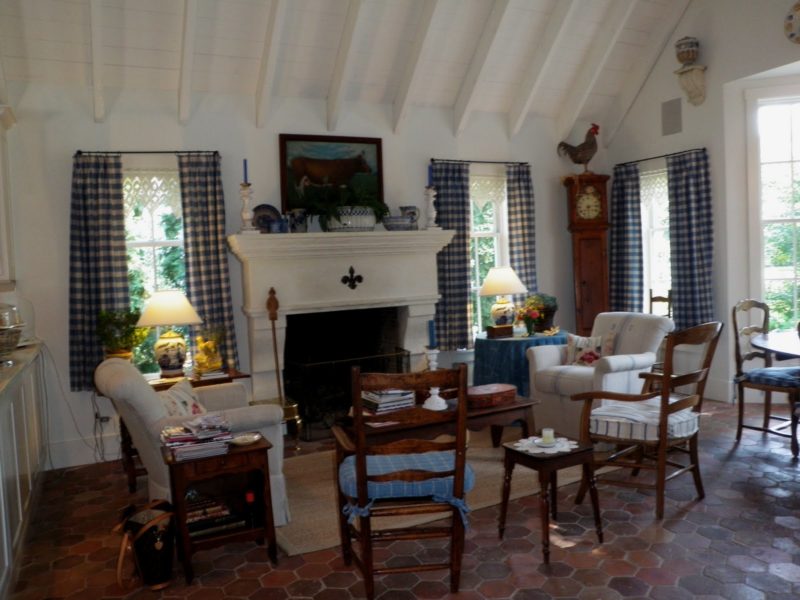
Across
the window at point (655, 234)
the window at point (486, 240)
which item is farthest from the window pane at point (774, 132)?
the window at point (486, 240)

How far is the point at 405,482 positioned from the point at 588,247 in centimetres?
469

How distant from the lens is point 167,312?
15.6 feet

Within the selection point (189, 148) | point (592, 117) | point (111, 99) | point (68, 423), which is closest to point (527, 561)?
point (68, 423)

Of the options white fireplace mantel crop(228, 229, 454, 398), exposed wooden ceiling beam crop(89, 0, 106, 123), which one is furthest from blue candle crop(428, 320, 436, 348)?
exposed wooden ceiling beam crop(89, 0, 106, 123)

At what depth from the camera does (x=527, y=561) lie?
3.17m

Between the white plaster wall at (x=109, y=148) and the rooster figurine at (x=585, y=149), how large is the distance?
124cm

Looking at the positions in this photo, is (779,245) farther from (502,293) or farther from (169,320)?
(169,320)

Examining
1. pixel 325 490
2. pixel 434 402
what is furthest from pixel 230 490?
pixel 434 402

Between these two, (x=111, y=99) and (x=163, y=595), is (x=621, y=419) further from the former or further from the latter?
(x=111, y=99)

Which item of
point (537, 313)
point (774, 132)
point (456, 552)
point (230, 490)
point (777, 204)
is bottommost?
point (456, 552)

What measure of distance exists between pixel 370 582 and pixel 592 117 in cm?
573

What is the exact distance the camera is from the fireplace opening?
5812 mm

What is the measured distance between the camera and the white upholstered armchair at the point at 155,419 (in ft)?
11.1

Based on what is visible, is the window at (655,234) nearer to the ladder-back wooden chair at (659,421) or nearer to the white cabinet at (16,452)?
the ladder-back wooden chair at (659,421)
